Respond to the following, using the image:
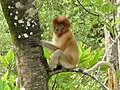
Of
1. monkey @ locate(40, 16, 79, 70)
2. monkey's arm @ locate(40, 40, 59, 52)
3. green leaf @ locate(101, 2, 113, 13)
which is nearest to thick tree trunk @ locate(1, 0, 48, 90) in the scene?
green leaf @ locate(101, 2, 113, 13)

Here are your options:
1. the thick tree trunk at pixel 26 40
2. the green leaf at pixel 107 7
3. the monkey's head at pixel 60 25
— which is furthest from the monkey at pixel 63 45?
the thick tree trunk at pixel 26 40

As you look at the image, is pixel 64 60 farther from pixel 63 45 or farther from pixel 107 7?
pixel 107 7

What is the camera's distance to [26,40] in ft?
6.18

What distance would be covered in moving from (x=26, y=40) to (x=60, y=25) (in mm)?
1438

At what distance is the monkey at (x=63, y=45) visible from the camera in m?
3.25

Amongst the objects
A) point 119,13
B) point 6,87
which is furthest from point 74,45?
point 6,87

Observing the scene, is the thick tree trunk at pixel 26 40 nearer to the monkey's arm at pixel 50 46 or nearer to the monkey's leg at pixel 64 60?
the monkey's arm at pixel 50 46

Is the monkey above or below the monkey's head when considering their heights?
below

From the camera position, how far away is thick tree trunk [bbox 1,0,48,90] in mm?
1841

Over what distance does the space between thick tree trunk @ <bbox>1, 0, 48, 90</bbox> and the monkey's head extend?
1314mm

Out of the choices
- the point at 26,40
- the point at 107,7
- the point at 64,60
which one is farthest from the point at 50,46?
the point at 26,40

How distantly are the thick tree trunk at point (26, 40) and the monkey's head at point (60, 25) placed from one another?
1.31 metres

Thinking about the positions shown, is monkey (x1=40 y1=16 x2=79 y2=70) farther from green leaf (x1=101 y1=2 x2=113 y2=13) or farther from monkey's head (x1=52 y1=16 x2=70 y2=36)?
green leaf (x1=101 y1=2 x2=113 y2=13)

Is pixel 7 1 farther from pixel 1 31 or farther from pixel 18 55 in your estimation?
pixel 1 31
